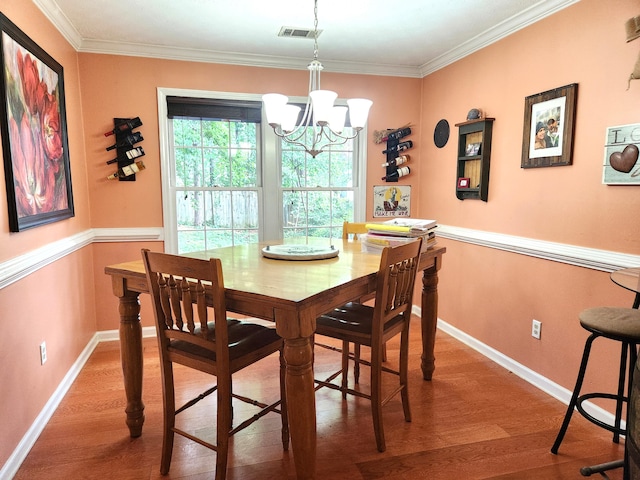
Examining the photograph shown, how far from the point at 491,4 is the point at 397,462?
253cm

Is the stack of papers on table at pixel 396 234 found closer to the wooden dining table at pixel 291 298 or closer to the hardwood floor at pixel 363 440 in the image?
the wooden dining table at pixel 291 298

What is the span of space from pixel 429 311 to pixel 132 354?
5.42 feet

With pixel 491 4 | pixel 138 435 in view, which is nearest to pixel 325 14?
pixel 491 4

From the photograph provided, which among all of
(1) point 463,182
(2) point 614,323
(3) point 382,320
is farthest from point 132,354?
(1) point 463,182

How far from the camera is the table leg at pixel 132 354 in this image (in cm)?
193

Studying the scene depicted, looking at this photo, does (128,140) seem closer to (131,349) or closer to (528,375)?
(131,349)

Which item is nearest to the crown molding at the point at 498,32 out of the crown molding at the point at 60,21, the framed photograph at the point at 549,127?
the framed photograph at the point at 549,127

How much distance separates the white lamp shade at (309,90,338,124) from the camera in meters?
1.94

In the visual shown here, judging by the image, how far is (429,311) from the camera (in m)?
2.54

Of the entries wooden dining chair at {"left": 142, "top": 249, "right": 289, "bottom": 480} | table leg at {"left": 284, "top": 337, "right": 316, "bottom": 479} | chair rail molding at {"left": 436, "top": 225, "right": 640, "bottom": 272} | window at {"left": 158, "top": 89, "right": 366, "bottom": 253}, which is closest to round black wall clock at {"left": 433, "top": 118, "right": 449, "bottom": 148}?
window at {"left": 158, "top": 89, "right": 366, "bottom": 253}

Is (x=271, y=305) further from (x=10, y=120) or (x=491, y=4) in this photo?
(x=491, y=4)

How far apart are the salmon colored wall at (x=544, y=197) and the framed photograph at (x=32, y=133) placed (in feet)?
9.19

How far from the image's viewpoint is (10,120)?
6.23ft

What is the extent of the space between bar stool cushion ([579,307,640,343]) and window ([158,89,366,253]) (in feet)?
7.55
